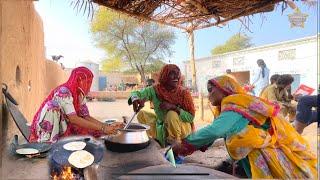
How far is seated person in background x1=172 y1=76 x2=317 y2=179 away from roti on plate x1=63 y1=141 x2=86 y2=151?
21.5 inches

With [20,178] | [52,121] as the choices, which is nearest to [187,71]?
[52,121]

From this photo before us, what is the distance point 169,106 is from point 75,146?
63.7 inches

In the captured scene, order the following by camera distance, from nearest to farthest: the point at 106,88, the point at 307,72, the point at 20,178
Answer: the point at 20,178
the point at 307,72
the point at 106,88

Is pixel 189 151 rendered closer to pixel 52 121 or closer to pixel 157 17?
pixel 52 121

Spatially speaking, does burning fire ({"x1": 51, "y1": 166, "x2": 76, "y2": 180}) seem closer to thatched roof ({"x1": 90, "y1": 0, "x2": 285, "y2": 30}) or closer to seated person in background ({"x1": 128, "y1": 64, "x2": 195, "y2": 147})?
thatched roof ({"x1": 90, "y1": 0, "x2": 285, "y2": 30})

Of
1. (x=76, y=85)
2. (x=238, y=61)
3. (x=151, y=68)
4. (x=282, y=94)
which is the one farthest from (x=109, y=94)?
(x=282, y=94)

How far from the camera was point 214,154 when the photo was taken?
3.19 meters

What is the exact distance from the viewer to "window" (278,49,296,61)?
3862 mm

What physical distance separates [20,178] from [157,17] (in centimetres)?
190

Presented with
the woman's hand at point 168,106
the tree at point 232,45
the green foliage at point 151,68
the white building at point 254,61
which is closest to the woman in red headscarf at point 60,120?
the woman's hand at point 168,106

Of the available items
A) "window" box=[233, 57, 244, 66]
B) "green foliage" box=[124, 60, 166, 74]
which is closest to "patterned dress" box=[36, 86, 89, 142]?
"green foliage" box=[124, 60, 166, 74]

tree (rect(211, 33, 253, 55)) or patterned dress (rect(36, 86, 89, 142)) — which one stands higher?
tree (rect(211, 33, 253, 55))

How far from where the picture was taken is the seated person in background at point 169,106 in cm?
283

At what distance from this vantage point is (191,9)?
277 centimetres
